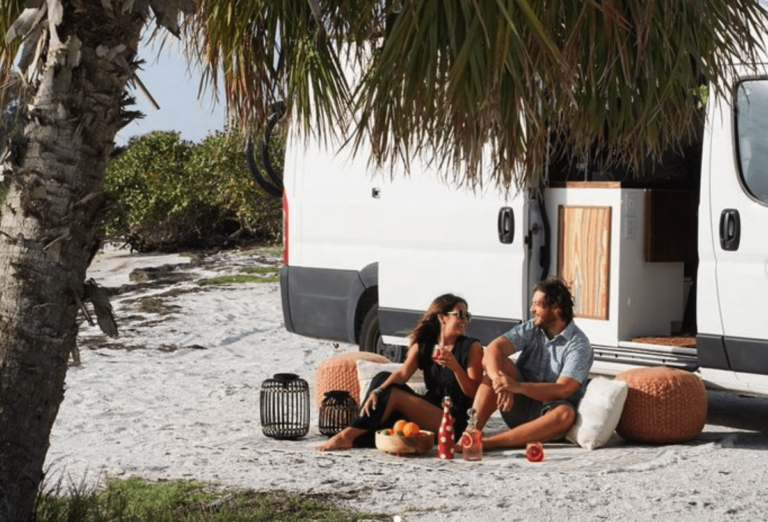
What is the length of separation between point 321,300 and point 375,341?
1.70ft

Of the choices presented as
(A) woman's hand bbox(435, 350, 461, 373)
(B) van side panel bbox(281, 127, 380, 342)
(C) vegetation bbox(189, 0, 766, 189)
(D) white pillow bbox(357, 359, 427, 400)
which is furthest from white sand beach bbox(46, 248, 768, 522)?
(C) vegetation bbox(189, 0, 766, 189)

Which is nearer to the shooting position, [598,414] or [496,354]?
[598,414]

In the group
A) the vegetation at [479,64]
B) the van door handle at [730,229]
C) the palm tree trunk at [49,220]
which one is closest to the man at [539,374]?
the van door handle at [730,229]

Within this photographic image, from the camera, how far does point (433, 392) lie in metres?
8.41

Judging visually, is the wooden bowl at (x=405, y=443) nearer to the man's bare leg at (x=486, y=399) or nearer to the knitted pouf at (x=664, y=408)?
the man's bare leg at (x=486, y=399)

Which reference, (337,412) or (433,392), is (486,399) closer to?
(433,392)

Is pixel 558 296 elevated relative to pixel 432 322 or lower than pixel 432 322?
elevated

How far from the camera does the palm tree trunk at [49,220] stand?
4.96m

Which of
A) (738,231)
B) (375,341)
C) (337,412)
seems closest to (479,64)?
(738,231)

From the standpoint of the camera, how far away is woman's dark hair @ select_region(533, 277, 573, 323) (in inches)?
320

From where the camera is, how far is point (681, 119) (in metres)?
5.09

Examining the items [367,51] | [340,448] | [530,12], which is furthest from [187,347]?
[530,12]

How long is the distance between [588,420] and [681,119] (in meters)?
3.24

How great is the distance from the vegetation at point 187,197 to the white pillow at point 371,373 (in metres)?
13.2
